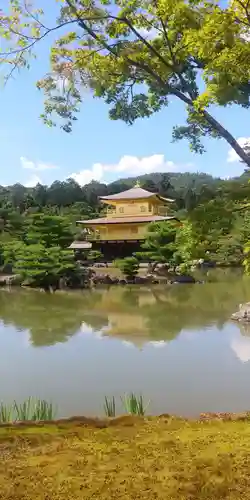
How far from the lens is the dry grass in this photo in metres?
1.79

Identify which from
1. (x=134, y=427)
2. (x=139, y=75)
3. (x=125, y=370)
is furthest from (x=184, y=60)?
(x=125, y=370)

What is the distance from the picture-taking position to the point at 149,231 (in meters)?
16.5

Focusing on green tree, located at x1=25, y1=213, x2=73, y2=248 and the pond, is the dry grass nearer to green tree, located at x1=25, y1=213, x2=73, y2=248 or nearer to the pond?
the pond

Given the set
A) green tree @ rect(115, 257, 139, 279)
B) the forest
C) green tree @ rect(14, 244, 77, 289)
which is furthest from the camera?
green tree @ rect(115, 257, 139, 279)

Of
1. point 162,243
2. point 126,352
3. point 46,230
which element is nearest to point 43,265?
point 46,230

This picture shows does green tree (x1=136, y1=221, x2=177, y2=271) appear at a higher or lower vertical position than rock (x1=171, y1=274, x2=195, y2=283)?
higher

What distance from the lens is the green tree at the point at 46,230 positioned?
46.5ft

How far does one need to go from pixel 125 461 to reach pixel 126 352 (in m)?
3.91

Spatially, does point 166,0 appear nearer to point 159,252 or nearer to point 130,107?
point 130,107

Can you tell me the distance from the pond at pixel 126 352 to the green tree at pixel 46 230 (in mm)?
3116

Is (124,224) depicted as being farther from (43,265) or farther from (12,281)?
(43,265)

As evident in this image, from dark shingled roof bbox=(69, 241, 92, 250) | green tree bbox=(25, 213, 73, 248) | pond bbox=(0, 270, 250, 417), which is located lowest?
pond bbox=(0, 270, 250, 417)

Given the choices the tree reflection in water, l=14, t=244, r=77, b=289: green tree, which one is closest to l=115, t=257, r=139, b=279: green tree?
the tree reflection in water

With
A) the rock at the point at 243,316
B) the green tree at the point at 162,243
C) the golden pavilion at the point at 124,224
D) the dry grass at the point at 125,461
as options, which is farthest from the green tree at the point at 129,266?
the dry grass at the point at 125,461
